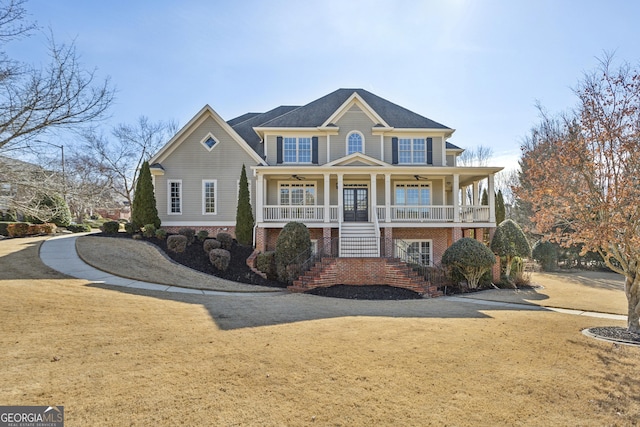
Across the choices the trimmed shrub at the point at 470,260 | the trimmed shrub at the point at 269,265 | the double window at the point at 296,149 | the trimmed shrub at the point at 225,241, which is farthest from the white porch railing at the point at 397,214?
the double window at the point at 296,149

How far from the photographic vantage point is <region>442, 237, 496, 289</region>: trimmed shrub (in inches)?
618

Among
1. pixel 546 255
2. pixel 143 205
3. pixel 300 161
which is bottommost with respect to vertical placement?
pixel 546 255

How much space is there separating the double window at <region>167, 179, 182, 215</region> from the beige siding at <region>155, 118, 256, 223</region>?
18 cm

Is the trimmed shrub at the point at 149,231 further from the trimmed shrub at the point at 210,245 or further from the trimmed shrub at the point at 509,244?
the trimmed shrub at the point at 509,244

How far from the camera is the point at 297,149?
70.6ft

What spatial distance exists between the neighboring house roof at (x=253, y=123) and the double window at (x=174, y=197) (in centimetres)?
511

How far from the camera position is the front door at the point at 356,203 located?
68.5 ft

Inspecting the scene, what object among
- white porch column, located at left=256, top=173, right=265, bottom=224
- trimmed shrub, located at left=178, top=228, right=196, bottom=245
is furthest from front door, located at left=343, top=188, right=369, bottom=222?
trimmed shrub, located at left=178, top=228, right=196, bottom=245

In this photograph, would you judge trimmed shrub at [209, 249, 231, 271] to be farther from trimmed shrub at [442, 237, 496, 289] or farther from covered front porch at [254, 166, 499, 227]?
trimmed shrub at [442, 237, 496, 289]

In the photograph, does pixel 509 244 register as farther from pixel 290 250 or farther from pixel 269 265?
pixel 269 265

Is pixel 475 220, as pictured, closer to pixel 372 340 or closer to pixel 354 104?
pixel 354 104

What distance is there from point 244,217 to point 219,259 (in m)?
3.63

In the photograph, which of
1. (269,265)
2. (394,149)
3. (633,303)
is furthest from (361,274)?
(394,149)

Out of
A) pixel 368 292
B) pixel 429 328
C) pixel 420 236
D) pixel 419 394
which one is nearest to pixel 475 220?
pixel 420 236
